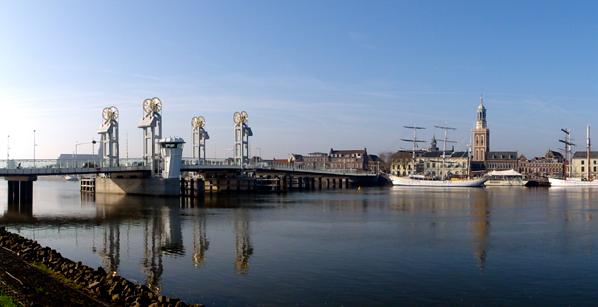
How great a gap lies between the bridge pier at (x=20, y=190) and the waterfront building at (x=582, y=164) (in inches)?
6503

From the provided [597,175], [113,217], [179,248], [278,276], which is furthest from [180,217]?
[597,175]

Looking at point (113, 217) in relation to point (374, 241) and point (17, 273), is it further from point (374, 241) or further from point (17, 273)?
point (17, 273)

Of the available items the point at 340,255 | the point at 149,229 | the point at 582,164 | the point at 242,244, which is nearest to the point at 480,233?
the point at 340,255

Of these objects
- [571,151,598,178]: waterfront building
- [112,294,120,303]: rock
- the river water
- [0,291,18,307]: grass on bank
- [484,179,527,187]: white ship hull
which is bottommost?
[484,179,527,187]: white ship hull

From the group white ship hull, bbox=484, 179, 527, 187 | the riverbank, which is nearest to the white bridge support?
the riverbank

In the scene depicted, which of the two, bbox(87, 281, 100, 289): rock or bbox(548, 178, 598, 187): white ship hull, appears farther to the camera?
bbox(548, 178, 598, 187): white ship hull

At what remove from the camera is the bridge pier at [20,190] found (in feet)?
235

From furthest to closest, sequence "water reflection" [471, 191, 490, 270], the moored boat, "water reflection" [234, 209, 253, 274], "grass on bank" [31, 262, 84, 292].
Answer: the moored boat, "water reflection" [471, 191, 490, 270], "water reflection" [234, 209, 253, 274], "grass on bank" [31, 262, 84, 292]

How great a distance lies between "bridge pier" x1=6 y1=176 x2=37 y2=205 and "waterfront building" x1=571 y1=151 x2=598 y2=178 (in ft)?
542

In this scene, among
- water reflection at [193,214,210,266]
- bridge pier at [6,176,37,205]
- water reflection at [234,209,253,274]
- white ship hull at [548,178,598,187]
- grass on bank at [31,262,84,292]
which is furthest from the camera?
white ship hull at [548,178,598,187]

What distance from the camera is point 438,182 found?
485 feet

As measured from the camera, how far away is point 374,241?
119 ft

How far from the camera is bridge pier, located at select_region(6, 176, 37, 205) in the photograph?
7150cm

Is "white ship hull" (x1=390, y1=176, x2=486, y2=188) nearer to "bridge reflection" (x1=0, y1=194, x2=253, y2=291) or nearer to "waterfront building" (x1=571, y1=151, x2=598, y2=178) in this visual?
"waterfront building" (x1=571, y1=151, x2=598, y2=178)
